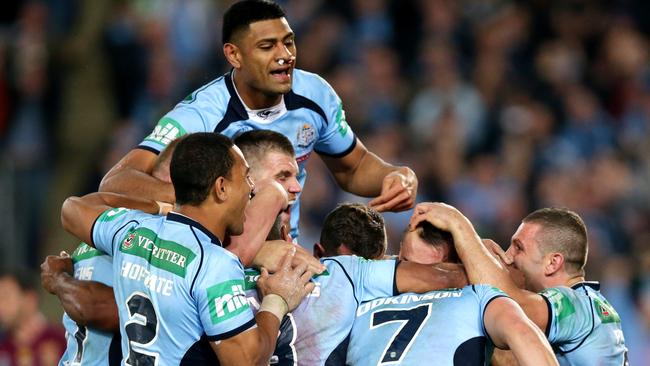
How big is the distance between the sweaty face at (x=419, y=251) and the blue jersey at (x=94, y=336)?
1370 millimetres

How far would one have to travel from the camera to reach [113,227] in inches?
207

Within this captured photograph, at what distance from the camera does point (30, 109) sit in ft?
42.1

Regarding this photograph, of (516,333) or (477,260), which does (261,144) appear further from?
(516,333)

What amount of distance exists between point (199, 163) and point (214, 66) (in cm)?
788

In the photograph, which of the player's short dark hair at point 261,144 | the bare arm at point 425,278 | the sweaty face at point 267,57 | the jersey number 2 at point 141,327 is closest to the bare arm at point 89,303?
the jersey number 2 at point 141,327

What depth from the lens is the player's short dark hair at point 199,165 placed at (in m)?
4.94

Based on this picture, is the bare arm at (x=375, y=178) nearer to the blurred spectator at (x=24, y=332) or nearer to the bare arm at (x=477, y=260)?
the bare arm at (x=477, y=260)

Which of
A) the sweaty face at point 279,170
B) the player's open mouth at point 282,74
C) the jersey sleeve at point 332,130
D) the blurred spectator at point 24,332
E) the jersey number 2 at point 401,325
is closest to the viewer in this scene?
the jersey number 2 at point 401,325

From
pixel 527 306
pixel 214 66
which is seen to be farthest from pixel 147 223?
pixel 214 66

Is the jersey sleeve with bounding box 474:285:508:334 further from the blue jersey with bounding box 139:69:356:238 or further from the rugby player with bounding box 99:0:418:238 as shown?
the blue jersey with bounding box 139:69:356:238

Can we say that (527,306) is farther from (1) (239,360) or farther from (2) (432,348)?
(1) (239,360)

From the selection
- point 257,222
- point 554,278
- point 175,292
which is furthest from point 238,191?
point 554,278

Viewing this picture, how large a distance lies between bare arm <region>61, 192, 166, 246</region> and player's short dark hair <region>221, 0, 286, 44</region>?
121cm

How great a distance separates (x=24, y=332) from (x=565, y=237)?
6.30m
